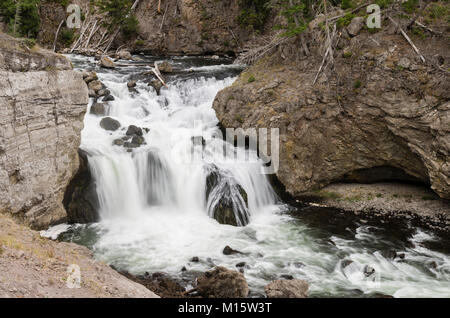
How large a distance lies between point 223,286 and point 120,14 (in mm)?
30012

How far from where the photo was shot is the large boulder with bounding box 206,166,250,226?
1538cm

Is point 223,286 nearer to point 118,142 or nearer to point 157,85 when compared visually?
point 118,142

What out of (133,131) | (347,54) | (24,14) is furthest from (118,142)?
(24,14)

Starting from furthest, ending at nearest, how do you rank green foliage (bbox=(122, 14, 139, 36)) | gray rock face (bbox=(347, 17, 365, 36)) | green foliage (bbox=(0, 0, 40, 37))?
green foliage (bbox=(122, 14, 139, 36)) < green foliage (bbox=(0, 0, 40, 37)) < gray rock face (bbox=(347, 17, 365, 36))

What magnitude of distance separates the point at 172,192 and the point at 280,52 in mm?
9607

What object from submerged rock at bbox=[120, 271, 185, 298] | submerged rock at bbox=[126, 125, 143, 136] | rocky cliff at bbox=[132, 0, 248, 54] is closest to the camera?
submerged rock at bbox=[120, 271, 185, 298]

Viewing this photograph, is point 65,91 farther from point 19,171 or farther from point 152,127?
point 152,127

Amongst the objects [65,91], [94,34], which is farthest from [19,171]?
[94,34]

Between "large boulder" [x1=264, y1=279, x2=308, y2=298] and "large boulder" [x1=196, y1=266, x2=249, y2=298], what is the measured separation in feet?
2.10

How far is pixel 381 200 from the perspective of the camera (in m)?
16.5

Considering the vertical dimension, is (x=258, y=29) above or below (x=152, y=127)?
above

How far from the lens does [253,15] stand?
33062 millimetres

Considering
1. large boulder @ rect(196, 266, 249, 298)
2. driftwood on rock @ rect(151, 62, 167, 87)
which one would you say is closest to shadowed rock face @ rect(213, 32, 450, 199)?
driftwood on rock @ rect(151, 62, 167, 87)

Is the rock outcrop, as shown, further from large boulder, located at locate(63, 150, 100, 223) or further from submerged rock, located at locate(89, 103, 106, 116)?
submerged rock, located at locate(89, 103, 106, 116)
